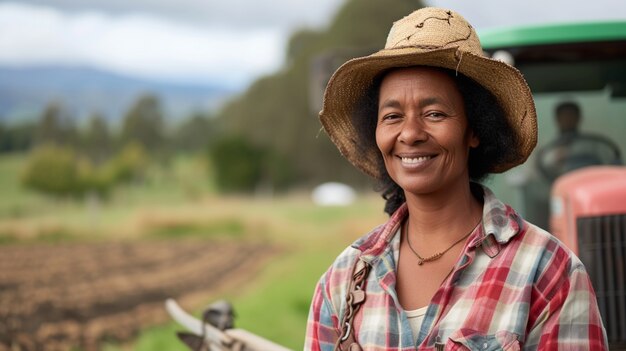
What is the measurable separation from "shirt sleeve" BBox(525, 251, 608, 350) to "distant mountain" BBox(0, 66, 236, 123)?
698 inches

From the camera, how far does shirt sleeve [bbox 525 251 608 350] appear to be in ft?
7.39

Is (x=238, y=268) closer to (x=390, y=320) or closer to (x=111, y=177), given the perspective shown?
(x=111, y=177)

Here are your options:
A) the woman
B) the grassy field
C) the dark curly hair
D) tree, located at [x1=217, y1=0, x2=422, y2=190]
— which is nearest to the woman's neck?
the woman

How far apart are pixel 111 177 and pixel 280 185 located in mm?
Result: 3564

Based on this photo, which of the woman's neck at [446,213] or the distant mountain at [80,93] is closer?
the woman's neck at [446,213]

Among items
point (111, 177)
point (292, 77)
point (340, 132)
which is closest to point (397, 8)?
point (292, 77)

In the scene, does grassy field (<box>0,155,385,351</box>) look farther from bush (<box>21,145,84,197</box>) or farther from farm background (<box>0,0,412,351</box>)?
bush (<box>21,145,84,197</box>)

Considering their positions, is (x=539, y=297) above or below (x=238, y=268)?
above

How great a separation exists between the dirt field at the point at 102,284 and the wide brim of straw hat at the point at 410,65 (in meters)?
6.21

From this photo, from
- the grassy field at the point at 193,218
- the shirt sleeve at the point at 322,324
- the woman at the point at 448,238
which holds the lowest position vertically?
the grassy field at the point at 193,218

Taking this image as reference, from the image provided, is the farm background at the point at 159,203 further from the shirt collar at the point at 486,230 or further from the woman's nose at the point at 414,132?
the woman's nose at the point at 414,132

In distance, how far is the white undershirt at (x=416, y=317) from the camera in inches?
92.7

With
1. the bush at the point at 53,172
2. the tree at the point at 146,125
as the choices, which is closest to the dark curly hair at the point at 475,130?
the bush at the point at 53,172

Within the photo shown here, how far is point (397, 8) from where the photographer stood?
82.0 ft
